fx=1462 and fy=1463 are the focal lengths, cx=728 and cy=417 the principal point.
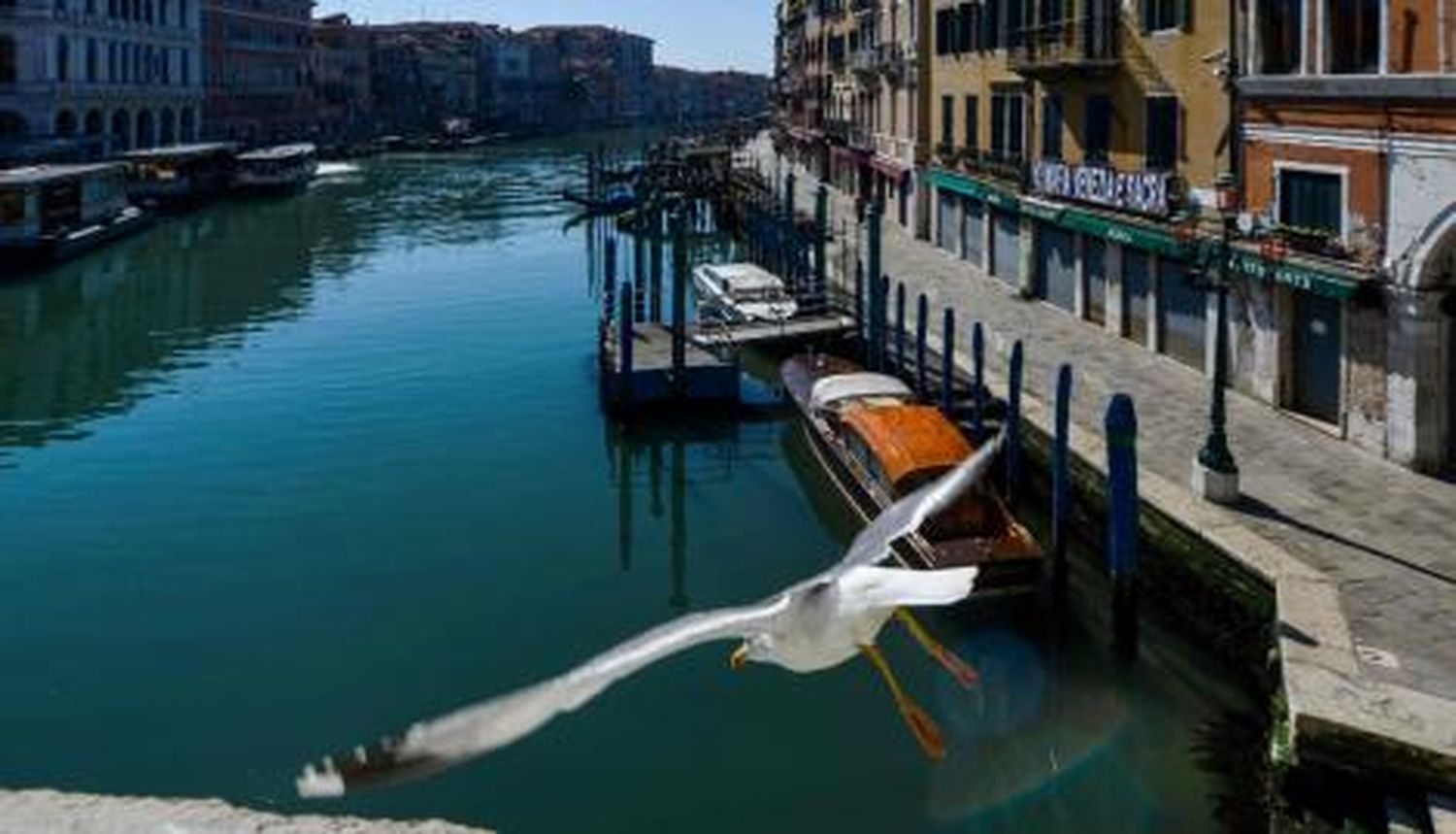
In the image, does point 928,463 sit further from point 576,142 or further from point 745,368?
point 576,142

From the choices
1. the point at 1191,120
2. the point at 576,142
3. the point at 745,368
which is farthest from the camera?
the point at 576,142

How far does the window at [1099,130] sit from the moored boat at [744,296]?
756cm

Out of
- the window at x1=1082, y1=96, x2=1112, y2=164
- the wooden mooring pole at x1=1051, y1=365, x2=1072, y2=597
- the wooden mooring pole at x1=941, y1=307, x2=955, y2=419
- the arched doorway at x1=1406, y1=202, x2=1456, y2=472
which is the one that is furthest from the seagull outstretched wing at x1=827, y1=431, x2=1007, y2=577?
the window at x1=1082, y1=96, x2=1112, y2=164

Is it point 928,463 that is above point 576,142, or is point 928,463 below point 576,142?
below

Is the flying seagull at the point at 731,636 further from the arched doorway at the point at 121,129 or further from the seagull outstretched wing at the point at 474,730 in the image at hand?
the arched doorway at the point at 121,129

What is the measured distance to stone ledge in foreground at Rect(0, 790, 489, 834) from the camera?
6.45 meters

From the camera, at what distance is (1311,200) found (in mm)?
21109

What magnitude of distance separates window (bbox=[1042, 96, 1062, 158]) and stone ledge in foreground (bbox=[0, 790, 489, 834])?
1105 inches

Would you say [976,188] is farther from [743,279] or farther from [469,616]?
[469,616]

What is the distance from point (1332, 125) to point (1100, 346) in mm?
8014

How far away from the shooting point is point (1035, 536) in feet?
67.9

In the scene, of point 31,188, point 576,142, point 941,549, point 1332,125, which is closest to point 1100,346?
point 1332,125

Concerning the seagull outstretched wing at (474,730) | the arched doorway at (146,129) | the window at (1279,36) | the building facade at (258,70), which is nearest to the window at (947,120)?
the window at (1279,36)

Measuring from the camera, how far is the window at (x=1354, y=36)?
19438 millimetres
